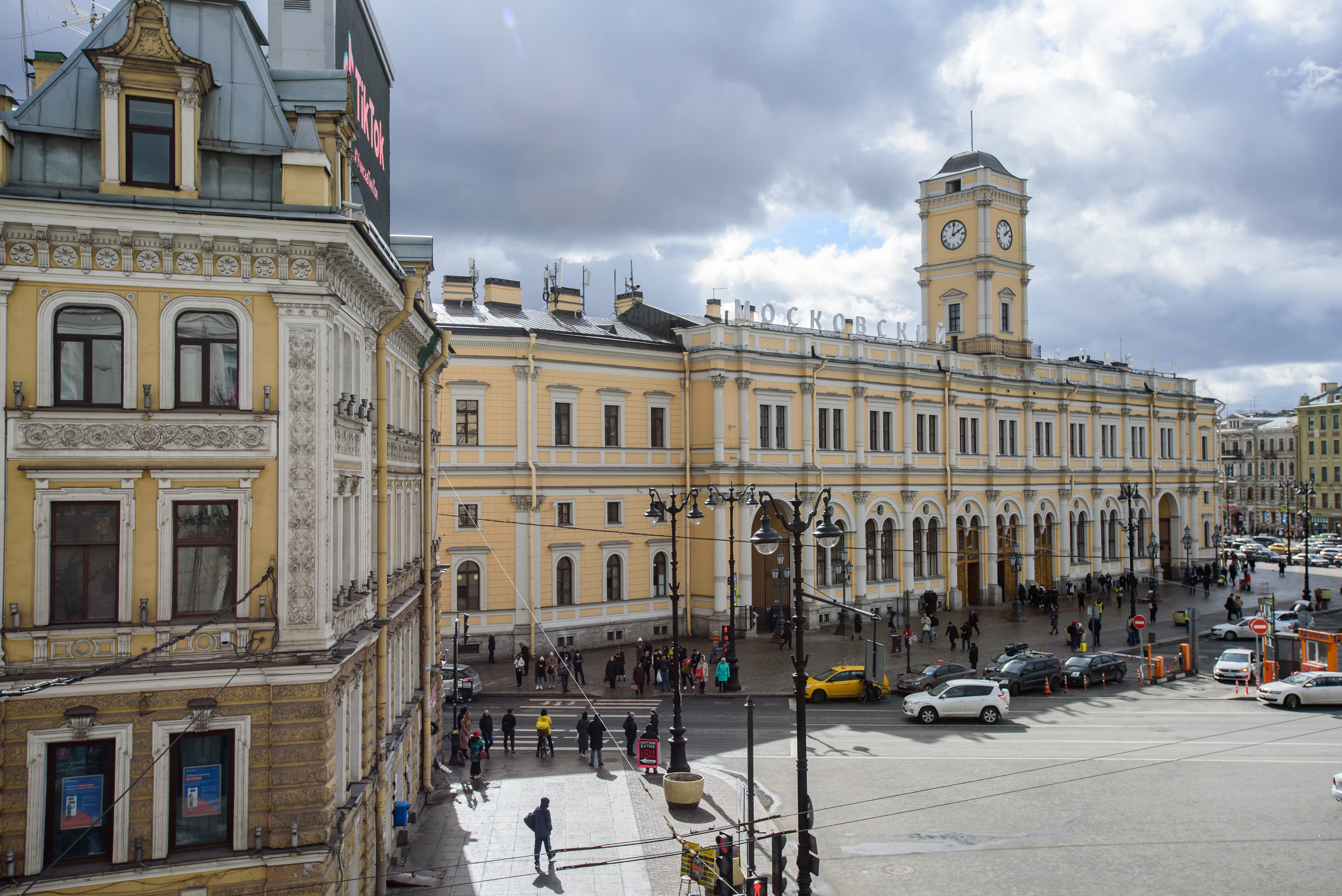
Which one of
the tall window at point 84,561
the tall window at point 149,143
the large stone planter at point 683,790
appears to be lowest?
the large stone planter at point 683,790

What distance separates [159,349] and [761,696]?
2488cm

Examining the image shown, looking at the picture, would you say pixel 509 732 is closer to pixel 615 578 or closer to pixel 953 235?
pixel 615 578

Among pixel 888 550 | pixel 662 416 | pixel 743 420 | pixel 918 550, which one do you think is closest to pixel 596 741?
pixel 662 416

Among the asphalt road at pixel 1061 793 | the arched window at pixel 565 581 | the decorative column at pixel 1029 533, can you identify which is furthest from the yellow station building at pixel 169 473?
the decorative column at pixel 1029 533

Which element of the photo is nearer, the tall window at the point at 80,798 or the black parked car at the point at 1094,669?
the tall window at the point at 80,798

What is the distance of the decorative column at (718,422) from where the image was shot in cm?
4422

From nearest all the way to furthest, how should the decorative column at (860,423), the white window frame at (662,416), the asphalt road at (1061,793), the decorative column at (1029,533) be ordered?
the asphalt road at (1061,793)
the white window frame at (662,416)
the decorative column at (860,423)
the decorative column at (1029,533)

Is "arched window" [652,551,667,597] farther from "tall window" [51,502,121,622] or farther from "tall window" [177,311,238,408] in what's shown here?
"tall window" [51,502,121,622]

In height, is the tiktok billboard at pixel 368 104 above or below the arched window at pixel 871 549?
above

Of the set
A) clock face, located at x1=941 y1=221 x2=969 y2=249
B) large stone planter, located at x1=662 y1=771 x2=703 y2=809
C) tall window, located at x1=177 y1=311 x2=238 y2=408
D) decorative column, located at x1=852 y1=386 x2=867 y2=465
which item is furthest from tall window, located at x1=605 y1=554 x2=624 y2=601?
clock face, located at x1=941 y1=221 x2=969 y2=249

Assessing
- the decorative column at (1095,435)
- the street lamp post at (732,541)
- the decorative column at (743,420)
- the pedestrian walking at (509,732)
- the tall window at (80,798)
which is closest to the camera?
the tall window at (80,798)

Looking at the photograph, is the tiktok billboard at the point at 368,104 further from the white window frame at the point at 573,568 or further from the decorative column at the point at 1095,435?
the decorative column at the point at 1095,435

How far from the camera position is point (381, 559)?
686 inches

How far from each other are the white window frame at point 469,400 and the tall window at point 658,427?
8.31 m
